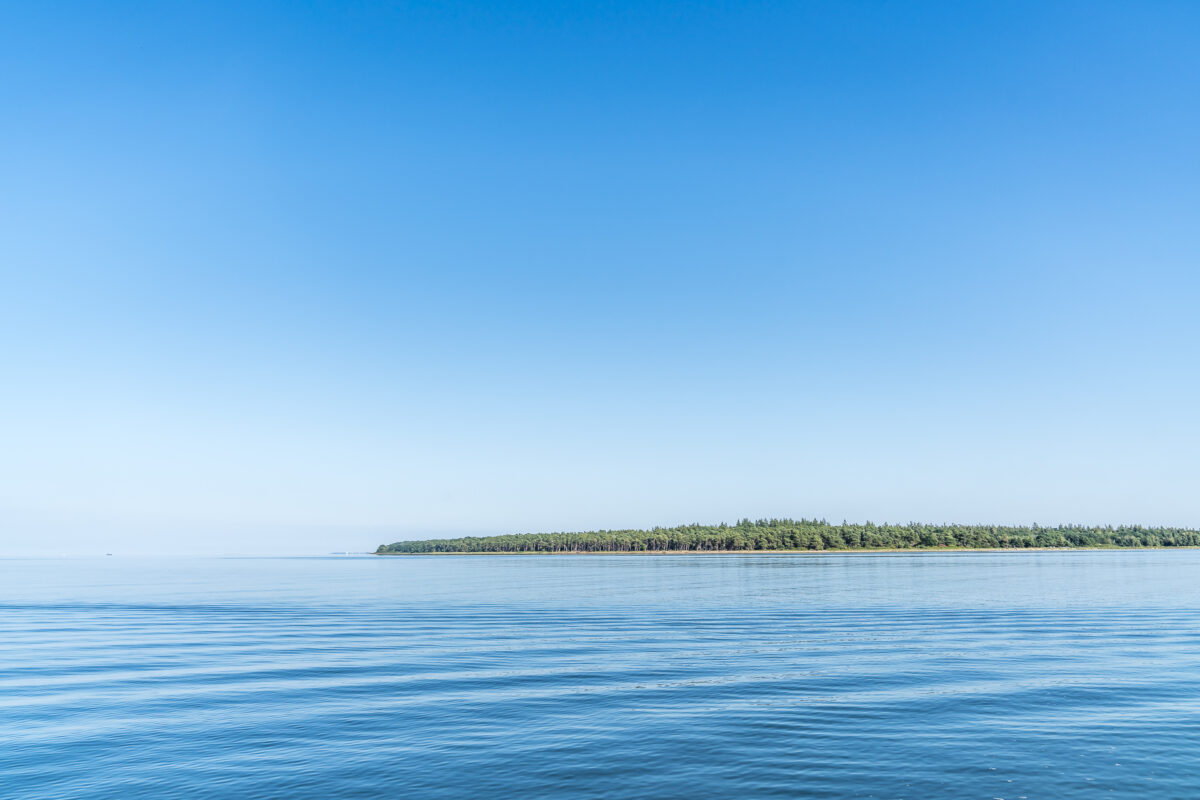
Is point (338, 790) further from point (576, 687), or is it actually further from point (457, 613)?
point (457, 613)

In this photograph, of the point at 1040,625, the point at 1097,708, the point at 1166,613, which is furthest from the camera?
the point at 1166,613

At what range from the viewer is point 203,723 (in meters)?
25.4

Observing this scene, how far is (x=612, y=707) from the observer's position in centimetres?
2647

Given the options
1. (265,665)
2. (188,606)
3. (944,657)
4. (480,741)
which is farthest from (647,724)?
(188,606)

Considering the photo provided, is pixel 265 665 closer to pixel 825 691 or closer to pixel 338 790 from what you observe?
pixel 338 790

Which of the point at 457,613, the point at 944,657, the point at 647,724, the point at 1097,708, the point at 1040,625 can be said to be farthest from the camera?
the point at 457,613

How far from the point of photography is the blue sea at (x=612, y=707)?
1928 centimetres

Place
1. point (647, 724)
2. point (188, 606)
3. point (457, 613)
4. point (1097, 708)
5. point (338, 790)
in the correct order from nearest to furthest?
point (338, 790) < point (647, 724) < point (1097, 708) < point (457, 613) < point (188, 606)

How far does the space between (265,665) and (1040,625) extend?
46.1 m

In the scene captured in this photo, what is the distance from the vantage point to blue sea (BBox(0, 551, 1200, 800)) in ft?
63.3

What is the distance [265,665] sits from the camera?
36.8 m

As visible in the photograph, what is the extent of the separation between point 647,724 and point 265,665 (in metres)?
21.9

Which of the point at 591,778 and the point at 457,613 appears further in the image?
the point at 457,613

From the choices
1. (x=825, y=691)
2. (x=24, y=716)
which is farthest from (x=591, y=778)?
(x=24, y=716)
